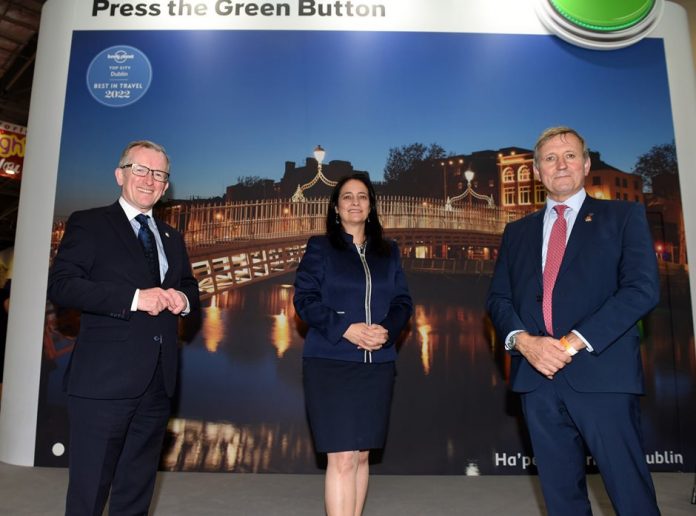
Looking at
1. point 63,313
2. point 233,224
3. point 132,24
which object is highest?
point 132,24

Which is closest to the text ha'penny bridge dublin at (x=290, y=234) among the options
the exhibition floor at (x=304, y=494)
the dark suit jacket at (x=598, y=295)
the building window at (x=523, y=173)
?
the building window at (x=523, y=173)

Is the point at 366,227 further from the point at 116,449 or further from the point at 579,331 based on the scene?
the point at 116,449

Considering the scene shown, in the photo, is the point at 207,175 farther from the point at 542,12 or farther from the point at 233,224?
the point at 542,12

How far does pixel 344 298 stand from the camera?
7.70ft

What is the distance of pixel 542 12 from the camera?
3865 millimetres

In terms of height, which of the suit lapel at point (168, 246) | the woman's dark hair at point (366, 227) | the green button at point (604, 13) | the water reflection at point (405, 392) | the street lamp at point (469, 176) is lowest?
the water reflection at point (405, 392)

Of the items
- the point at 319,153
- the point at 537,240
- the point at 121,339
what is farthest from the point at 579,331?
the point at 319,153

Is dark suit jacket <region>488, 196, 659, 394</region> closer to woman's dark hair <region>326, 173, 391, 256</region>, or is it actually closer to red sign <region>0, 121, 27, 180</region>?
woman's dark hair <region>326, 173, 391, 256</region>

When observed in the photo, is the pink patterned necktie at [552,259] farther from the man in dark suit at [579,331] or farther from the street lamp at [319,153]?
the street lamp at [319,153]

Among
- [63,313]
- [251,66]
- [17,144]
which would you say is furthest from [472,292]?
[17,144]

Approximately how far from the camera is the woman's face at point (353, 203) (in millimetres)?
2488

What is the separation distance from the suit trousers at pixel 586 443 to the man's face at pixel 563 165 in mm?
729

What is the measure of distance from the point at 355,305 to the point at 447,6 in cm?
282

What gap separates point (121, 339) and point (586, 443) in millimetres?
1765
